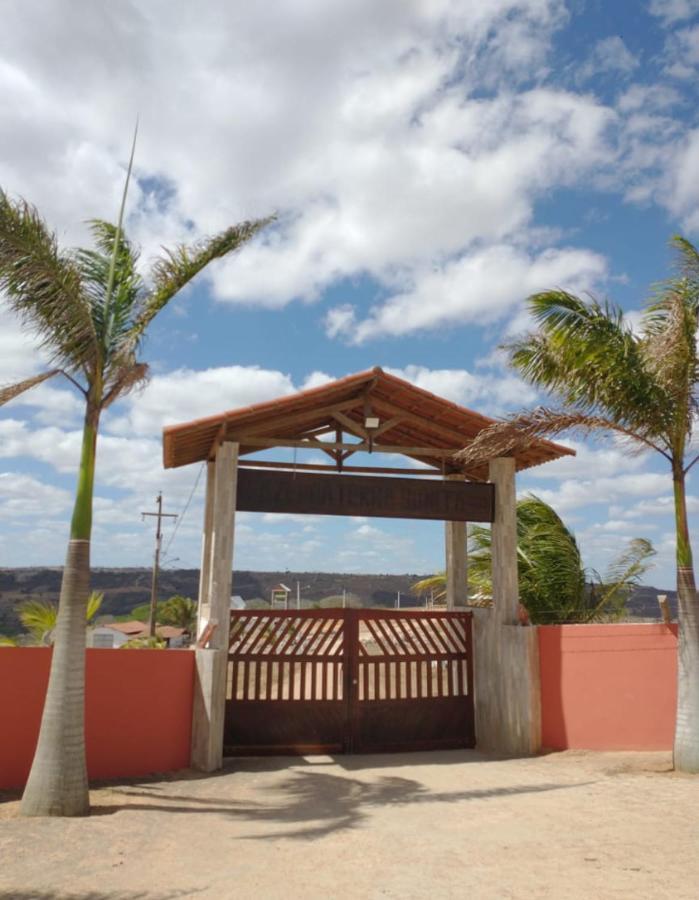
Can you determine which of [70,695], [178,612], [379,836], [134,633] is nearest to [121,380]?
[70,695]

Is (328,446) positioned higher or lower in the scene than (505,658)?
higher

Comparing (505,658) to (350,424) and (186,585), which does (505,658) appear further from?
(186,585)

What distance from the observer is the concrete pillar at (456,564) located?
11.7m

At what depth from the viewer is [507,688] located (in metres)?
9.83

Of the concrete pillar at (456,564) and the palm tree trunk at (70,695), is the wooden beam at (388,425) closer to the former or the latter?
the concrete pillar at (456,564)

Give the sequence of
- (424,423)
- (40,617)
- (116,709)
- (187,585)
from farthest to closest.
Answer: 1. (187,585)
2. (424,423)
3. (40,617)
4. (116,709)

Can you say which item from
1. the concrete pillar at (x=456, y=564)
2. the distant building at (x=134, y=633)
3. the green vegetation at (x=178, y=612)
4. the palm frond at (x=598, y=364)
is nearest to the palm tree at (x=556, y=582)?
the concrete pillar at (x=456, y=564)

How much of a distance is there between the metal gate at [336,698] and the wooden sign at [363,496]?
1.35 m

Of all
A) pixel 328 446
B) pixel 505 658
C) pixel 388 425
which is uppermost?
pixel 388 425

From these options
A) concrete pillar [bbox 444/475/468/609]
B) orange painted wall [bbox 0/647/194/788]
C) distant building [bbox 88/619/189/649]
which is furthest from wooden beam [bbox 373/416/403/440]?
distant building [bbox 88/619/189/649]

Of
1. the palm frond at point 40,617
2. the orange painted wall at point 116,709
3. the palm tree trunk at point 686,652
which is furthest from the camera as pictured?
the palm frond at point 40,617

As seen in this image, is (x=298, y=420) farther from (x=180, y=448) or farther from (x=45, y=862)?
(x=45, y=862)

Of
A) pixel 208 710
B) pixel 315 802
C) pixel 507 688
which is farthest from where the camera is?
pixel 507 688

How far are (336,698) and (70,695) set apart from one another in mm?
4101
